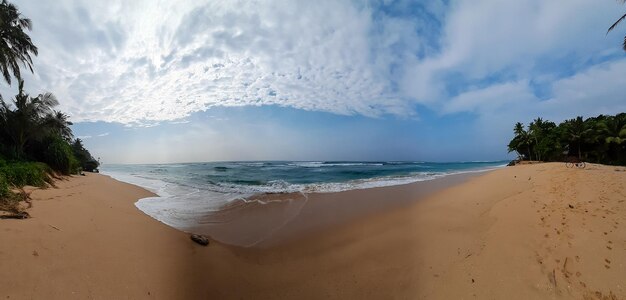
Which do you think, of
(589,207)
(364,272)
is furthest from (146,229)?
(589,207)

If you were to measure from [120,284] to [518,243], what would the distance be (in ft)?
21.1

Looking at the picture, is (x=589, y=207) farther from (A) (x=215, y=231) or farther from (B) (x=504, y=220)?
(A) (x=215, y=231)

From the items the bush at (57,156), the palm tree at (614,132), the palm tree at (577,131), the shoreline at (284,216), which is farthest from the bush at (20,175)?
the palm tree at (577,131)

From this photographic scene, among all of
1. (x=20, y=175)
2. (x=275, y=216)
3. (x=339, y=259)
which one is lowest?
(x=339, y=259)

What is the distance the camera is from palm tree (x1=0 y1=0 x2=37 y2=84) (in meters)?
11.9

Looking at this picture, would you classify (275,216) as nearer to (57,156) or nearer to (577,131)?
(57,156)

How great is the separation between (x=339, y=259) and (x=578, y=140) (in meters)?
40.7

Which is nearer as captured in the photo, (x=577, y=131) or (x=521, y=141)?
(x=577, y=131)

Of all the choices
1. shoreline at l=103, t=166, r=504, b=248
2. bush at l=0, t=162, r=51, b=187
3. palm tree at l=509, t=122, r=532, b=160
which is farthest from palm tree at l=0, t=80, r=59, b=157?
palm tree at l=509, t=122, r=532, b=160

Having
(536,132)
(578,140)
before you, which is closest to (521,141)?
(536,132)

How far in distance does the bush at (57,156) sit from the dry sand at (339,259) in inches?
473

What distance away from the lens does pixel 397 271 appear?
4.30m

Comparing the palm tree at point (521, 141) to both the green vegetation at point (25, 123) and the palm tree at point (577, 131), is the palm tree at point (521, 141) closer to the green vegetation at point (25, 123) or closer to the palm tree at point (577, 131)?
the palm tree at point (577, 131)

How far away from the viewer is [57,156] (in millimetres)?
15242
